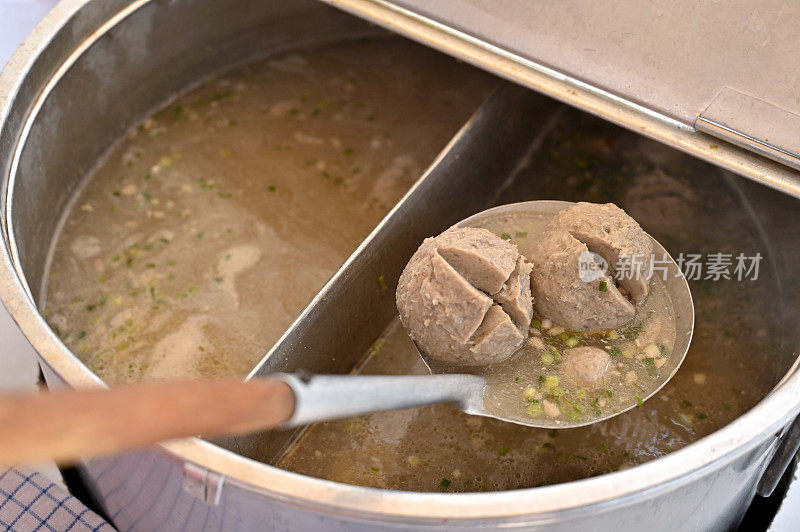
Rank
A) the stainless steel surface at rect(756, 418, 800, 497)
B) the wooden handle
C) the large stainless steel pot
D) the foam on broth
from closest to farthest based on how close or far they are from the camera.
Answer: the wooden handle → the large stainless steel pot → the stainless steel surface at rect(756, 418, 800, 497) → the foam on broth

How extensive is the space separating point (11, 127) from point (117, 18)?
0.44 meters

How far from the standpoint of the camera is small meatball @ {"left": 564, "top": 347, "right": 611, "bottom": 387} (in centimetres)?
145

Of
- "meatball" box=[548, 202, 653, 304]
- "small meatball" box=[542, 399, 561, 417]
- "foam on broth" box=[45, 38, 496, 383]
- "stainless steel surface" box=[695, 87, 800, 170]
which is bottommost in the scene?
"foam on broth" box=[45, 38, 496, 383]

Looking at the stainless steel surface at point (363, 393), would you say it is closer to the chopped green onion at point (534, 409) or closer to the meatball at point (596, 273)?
the chopped green onion at point (534, 409)

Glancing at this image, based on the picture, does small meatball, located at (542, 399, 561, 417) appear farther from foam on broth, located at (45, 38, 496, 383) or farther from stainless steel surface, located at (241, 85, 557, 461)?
foam on broth, located at (45, 38, 496, 383)

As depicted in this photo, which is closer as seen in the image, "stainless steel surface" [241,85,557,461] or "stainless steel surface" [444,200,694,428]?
"stainless steel surface" [444,200,694,428]

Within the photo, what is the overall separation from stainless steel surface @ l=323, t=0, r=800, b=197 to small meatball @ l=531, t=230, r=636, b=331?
26cm

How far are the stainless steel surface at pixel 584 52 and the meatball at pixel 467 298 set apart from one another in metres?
0.34

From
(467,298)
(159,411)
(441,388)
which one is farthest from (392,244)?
(159,411)

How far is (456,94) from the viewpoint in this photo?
2.26 meters

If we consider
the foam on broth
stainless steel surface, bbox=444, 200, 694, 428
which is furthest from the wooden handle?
the foam on broth

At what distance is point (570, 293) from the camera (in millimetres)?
1461

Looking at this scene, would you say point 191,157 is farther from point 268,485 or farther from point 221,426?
point 221,426

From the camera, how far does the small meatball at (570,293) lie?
1456 millimetres
